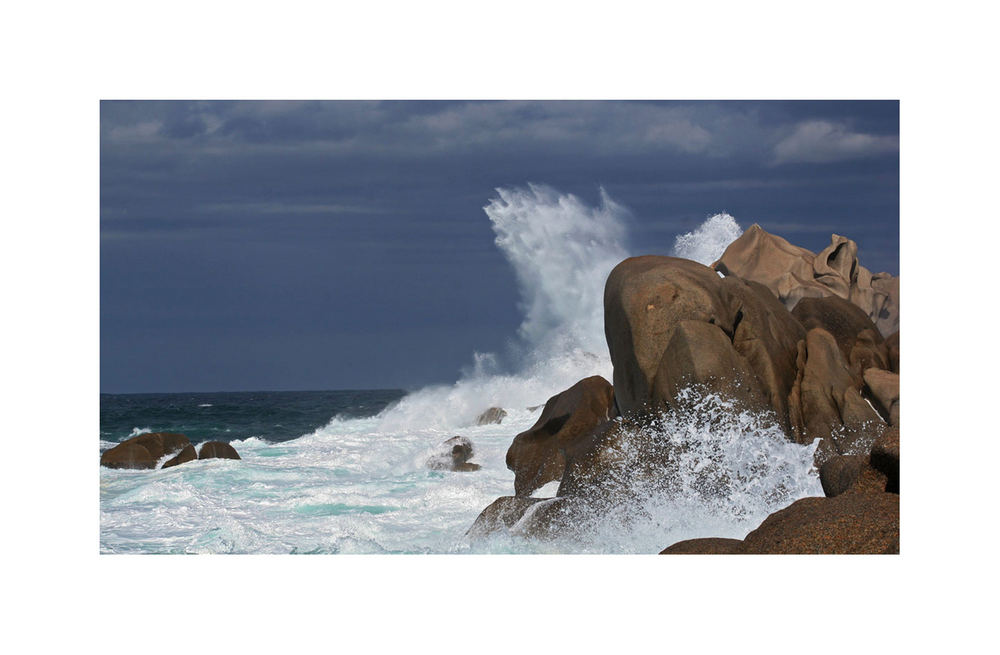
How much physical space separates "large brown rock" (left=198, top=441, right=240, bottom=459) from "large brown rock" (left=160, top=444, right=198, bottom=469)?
10.3 inches

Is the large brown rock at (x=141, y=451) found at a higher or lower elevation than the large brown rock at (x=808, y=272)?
lower

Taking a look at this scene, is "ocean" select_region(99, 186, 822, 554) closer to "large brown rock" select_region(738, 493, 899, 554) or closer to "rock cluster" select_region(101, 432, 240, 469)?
"rock cluster" select_region(101, 432, 240, 469)

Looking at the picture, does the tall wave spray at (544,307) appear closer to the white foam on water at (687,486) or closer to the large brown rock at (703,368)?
the large brown rock at (703,368)

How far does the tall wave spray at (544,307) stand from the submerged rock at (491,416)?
0.63ft

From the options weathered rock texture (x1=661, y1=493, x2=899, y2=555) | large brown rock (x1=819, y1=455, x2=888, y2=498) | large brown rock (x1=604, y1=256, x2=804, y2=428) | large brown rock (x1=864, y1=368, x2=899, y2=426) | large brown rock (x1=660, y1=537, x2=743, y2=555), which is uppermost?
large brown rock (x1=604, y1=256, x2=804, y2=428)

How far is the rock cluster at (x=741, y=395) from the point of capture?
6.47 m

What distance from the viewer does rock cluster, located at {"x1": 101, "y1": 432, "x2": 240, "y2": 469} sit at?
10742 millimetres

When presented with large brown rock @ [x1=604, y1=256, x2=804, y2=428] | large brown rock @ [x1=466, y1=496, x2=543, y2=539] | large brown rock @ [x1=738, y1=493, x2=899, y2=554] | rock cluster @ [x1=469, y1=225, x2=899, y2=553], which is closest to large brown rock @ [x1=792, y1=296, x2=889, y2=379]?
rock cluster @ [x1=469, y1=225, x2=899, y2=553]

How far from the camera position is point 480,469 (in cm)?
1159

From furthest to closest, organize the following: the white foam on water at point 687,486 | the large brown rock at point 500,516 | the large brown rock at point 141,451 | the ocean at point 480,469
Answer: the large brown rock at point 141,451, the large brown rock at point 500,516, the ocean at point 480,469, the white foam on water at point 687,486

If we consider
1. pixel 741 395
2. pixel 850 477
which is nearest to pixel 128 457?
pixel 741 395

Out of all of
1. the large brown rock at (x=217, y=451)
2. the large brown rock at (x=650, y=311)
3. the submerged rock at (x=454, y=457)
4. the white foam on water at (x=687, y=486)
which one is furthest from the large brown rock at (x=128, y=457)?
the large brown rock at (x=650, y=311)
